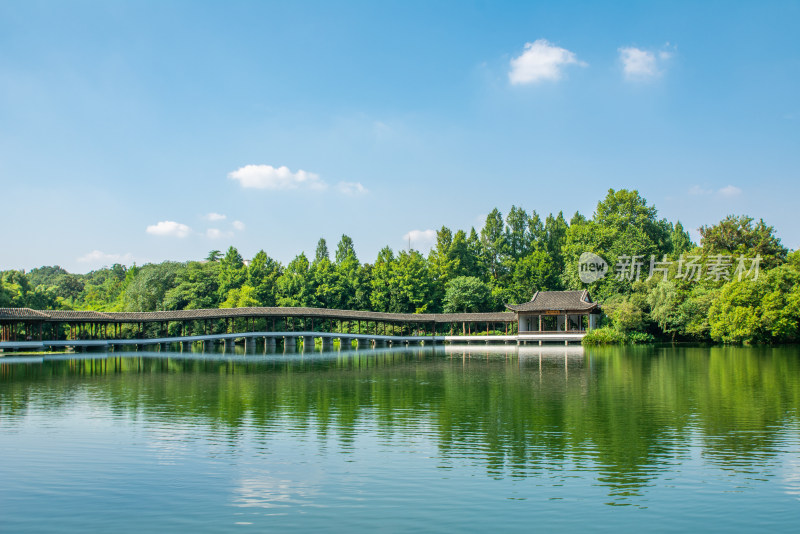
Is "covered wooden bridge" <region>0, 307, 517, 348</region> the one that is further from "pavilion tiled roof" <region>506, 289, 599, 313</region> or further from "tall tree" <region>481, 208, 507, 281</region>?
"tall tree" <region>481, 208, 507, 281</region>

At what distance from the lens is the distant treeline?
3538 centimetres

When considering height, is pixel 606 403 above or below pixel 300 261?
below

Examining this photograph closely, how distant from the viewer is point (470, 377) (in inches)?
787

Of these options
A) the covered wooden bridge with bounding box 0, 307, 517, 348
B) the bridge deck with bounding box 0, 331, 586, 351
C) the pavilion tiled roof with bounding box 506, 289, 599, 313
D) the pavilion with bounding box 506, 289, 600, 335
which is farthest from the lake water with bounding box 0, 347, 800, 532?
the pavilion with bounding box 506, 289, 600, 335

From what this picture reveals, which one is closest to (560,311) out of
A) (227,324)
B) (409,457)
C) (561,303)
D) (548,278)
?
(561,303)

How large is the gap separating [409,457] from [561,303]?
36811 mm

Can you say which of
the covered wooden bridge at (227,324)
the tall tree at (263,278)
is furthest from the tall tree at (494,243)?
the tall tree at (263,278)

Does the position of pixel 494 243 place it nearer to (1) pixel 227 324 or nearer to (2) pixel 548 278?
(2) pixel 548 278

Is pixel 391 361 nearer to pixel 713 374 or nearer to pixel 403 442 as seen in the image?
pixel 713 374

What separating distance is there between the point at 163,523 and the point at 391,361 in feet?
73.3

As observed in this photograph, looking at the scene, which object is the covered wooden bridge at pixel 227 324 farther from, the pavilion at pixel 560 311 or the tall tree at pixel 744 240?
the tall tree at pixel 744 240

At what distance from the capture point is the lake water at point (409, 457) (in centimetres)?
657

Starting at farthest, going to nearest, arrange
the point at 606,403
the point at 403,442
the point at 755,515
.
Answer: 1. the point at 606,403
2. the point at 403,442
3. the point at 755,515

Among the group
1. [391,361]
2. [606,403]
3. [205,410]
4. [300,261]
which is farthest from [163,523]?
[300,261]
